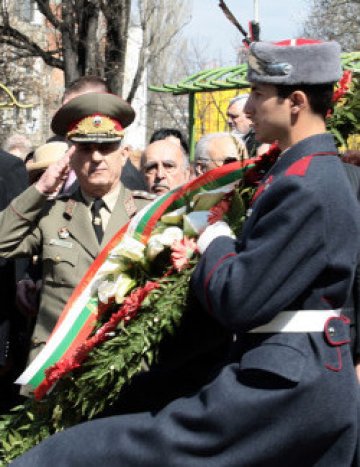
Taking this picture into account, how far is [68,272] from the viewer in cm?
410

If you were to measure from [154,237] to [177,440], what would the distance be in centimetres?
73

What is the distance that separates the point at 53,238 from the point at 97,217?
0.22m

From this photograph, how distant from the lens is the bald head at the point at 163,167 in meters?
5.61

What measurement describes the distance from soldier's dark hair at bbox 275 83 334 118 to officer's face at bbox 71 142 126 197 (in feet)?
4.91

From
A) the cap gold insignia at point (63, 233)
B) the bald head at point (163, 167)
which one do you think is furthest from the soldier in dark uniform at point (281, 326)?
the bald head at point (163, 167)

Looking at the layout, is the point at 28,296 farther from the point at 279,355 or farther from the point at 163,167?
the point at 279,355

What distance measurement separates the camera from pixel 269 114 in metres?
2.86

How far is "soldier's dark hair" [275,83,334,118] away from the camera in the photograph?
2850 millimetres

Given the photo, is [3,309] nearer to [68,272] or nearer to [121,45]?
[68,272]

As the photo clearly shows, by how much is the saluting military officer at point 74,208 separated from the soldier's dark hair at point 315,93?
149cm

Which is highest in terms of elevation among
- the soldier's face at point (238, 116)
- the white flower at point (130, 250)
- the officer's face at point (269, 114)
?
the officer's face at point (269, 114)

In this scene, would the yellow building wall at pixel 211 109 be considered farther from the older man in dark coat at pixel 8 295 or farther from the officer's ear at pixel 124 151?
the officer's ear at pixel 124 151

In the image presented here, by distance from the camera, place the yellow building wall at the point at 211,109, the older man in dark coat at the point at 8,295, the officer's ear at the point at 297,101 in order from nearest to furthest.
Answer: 1. the officer's ear at the point at 297,101
2. the older man in dark coat at the point at 8,295
3. the yellow building wall at the point at 211,109

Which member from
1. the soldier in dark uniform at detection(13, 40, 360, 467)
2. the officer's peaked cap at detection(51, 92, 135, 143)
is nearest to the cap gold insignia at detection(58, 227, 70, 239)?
the officer's peaked cap at detection(51, 92, 135, 143)
